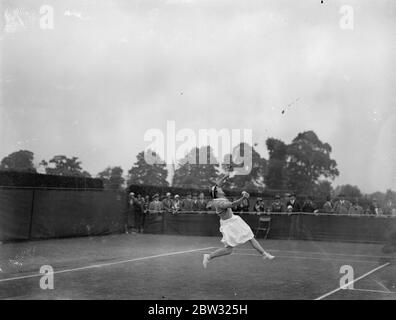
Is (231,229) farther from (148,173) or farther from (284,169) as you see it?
(284,169)

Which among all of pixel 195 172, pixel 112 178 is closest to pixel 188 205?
pixel 112 178

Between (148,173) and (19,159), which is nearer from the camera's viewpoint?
(19,159)

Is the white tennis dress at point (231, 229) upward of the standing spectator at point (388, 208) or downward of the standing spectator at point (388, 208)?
downward

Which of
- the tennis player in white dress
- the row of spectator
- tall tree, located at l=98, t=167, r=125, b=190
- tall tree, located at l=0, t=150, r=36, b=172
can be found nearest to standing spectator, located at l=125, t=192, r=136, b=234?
the row of spectator

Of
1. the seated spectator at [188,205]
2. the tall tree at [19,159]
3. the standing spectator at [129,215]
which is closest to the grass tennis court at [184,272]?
the standing spectator at [129,215]

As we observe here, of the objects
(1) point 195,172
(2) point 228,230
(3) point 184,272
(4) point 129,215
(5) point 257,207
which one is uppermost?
(1) point 195,172

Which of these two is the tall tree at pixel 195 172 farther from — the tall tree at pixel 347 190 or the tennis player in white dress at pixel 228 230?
the tennis player in white dress at pixel 228 230

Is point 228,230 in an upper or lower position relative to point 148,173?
lower
